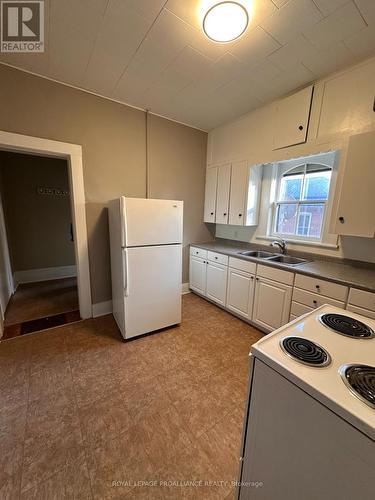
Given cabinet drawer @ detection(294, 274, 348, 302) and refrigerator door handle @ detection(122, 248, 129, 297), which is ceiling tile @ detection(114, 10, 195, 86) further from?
cabinet drawer @ detection(294, 274, 348, 302)

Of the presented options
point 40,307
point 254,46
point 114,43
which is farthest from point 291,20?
point 40,307

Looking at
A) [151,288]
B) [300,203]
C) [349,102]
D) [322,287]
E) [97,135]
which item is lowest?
[151,288]

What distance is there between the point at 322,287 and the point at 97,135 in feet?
9.98

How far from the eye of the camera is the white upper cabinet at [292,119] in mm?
2293

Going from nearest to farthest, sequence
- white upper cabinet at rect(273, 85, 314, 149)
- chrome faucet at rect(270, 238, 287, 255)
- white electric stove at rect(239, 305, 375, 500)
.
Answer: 1. white electric stove at rect(239, 305, 375, 500)
2. white upper cabinet at rect(273, 85, 314, 149)
3. chrome faucet at rect(270, 238, 287, 255)

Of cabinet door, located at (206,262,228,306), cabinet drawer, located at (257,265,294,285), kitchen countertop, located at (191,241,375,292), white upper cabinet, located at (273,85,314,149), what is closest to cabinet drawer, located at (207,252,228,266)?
cabinet door, located at (206,262,228,306)

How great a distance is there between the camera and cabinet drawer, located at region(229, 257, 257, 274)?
256 cm

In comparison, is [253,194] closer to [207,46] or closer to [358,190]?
[358,190]

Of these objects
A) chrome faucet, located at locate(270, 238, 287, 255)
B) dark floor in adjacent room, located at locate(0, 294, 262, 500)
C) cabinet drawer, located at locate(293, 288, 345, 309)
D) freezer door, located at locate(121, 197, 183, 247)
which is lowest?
dark floor in adjacent room, located at locate(0, 294, 262, 500)

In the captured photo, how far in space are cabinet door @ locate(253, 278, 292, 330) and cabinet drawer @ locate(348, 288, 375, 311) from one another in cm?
54

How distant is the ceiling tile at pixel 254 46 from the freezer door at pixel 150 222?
144 cm

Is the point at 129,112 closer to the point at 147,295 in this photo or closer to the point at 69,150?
the point at 69,150

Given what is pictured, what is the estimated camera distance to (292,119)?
242cm

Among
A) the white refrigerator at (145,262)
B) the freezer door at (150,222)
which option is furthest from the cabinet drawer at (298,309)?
the freezer door at (150,222)
